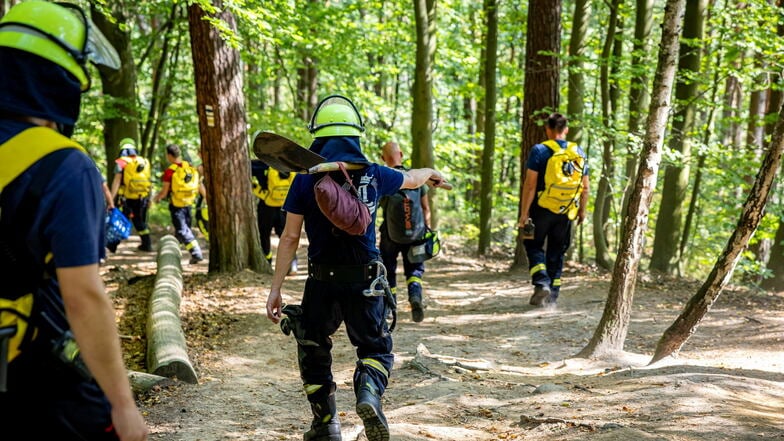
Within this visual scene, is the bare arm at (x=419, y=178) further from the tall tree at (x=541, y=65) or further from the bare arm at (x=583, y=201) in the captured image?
the tall tree at (x=541, y=65)

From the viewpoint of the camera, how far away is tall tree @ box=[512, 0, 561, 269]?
1225 centimetres

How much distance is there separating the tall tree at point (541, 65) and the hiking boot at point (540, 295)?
2902 mm

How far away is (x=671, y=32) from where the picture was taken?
6328 mm

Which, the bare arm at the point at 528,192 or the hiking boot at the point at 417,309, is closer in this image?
the hiking boot at the point at 417,309

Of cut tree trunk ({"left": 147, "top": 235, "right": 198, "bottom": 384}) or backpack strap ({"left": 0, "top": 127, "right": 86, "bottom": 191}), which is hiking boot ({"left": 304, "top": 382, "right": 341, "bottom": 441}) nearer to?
cut tree trunk ({"left": 147, "top": 235, "right": 198, "bottom": 384})

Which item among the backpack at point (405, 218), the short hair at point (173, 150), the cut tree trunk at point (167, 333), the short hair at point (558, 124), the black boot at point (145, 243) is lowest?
the cut tree trunk at point (167, 333)

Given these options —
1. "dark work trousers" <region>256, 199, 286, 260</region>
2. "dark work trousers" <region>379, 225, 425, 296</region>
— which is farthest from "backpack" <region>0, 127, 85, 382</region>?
"dark work trousers" <region>256, 199, 286, 260</region>

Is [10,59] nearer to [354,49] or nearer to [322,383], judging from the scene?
[322,383]

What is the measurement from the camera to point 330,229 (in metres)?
4.57

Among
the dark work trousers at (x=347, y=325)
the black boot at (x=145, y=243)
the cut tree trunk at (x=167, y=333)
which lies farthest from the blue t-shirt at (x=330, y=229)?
the black boot at (x=145, y=243)

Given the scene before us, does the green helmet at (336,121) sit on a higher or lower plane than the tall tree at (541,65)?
lower

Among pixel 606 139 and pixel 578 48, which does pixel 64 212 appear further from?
pixel 578 48

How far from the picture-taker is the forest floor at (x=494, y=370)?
4.95 m

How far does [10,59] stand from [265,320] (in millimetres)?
6936
